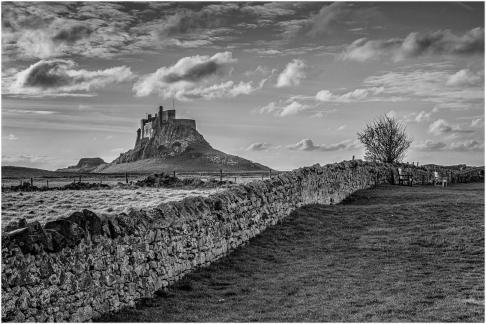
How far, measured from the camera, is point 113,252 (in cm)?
1000

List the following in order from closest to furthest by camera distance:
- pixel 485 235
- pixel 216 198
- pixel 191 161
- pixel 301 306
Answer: pixel 301 306, pixel 216 198, pixel 485 235, pixel 191 161

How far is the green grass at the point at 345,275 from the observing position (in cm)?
988

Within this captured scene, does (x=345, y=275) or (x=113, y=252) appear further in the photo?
(x=345, y=275)

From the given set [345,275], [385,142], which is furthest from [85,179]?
[345,275]

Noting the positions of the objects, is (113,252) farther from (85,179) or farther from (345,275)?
(85,179)

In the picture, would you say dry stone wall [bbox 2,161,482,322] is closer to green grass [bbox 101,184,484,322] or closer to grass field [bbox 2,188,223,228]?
green grass [bbox 101,184,484,322]

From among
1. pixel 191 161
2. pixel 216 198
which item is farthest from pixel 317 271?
pixel 191 161

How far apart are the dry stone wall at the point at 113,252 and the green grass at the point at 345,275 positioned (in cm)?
42

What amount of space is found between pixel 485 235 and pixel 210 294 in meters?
9.14

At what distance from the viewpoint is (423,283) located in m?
11.8

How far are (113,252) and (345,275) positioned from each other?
5.64m

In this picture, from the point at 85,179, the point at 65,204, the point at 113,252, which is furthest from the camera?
the point at 85,179

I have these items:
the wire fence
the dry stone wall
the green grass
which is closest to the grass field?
the green grass

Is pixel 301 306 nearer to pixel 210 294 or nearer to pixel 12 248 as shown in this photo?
pixel 210 294
